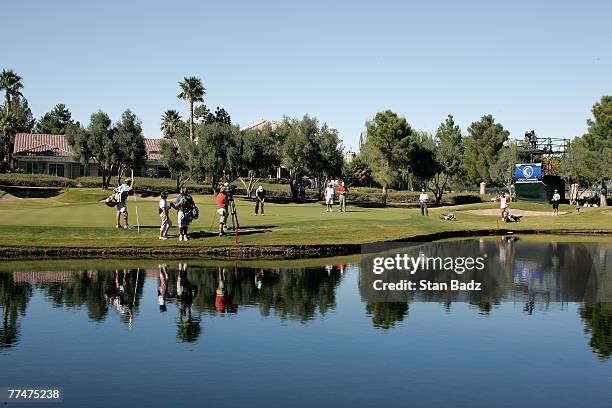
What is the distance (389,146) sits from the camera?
102 m

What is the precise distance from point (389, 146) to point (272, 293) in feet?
262

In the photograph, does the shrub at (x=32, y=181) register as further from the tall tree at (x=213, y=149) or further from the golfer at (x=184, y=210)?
the golfer at (x=184, y=210)

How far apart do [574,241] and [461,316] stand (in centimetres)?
2650

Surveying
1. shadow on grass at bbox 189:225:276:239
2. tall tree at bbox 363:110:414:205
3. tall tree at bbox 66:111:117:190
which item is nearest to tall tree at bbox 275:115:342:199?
Answer: tall tree at bbox 363:110:414:205

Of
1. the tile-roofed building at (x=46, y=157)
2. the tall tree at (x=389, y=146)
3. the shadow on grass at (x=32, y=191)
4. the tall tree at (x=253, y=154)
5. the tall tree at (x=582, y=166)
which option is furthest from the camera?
the tile-roofed building at (x=46, y=157)

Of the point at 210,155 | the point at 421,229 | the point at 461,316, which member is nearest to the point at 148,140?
the point at 210,155

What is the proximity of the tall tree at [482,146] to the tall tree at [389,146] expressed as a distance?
133 feet

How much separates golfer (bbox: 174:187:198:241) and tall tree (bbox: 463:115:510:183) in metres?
112

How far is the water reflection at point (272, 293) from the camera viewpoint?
1972 cm

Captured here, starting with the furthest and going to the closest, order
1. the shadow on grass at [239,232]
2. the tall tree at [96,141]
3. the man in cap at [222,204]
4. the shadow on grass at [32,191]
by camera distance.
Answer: the tall tree at [96,141]
the shadow on grass at [32,191]
the shadow on grass at [239,232]
the man in cap at [222,204]

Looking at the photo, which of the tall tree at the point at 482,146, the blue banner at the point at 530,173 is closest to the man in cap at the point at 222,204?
the blue banner at the point at 530,173

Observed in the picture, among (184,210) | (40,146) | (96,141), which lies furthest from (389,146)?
(184,210)

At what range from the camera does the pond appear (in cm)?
1339

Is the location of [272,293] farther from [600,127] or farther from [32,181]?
[600,127]
